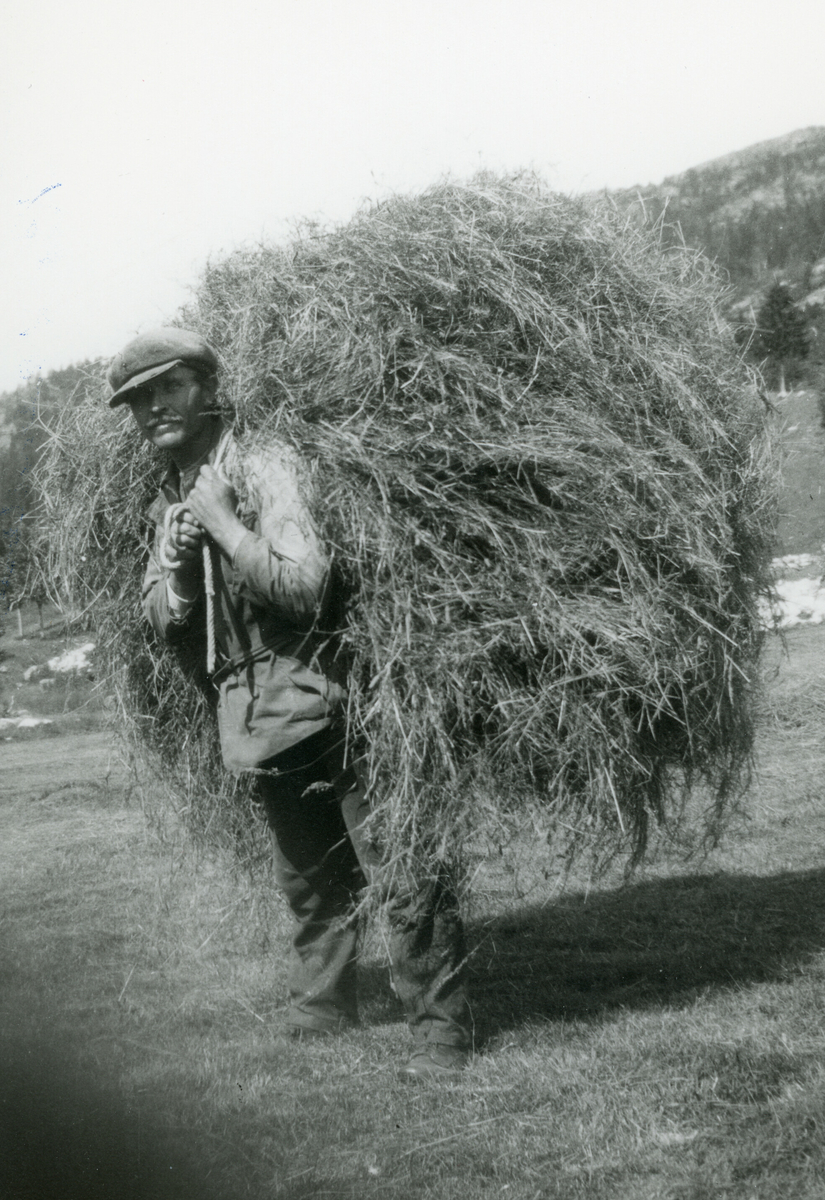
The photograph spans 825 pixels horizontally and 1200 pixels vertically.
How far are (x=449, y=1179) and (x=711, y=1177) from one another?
2.05ft

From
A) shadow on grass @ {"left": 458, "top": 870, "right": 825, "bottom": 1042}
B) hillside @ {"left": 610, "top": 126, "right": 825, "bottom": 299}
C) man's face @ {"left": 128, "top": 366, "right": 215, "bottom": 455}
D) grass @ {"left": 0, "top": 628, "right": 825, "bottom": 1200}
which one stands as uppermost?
man's face @ {"left": 128, "top": 366, "right": 215, "bottom": 455}

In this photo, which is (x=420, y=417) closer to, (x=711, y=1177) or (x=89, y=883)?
(x=711, y=1177)

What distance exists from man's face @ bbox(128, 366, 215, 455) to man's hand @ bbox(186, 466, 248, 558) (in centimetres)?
20

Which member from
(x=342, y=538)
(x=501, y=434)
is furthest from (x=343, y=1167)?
(x=501, y=434)

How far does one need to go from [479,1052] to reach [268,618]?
1532mm

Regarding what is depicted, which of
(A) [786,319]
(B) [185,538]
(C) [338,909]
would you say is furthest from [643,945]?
(A) [786,319]

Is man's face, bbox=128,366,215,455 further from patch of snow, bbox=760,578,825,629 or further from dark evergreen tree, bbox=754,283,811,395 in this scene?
dark evergreen tree, bbox=754,283,811,395

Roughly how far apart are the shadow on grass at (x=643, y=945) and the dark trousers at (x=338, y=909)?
0.89ft

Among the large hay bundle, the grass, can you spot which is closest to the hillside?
the large hay bundle

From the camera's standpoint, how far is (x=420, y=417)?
3.28 metres

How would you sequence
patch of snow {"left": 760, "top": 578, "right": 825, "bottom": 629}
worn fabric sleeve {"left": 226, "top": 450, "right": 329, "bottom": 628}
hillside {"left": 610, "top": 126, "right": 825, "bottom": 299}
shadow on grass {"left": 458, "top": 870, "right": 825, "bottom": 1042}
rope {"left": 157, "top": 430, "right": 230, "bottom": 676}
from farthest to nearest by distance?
patch of snow {"left": 760, "top": 578, "right": 825, "bottom": 629}
hillside {"left": 610, "top": 126, "right": 825, "bottom": 299}
shadow on grass {"left": 458, "top": 870, "right": 825, "bottom": 1042}
rope {"left": 157, "top": 430, "right": 230, "bottom": 676}
worn fabric sleeve {"left": 226, "top": 450, "right": 329, "bottom": 628}

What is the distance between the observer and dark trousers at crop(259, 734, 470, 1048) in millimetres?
3461

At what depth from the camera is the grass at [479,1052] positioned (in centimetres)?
274

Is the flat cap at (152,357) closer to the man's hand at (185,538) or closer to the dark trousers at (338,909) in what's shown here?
the man's hand at (185,538)
